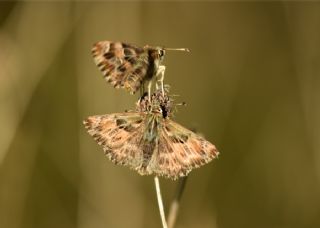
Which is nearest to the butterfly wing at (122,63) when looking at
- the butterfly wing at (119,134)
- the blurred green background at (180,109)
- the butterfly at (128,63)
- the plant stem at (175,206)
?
the butterfly at (128,63)

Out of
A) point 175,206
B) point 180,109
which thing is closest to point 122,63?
point 175,206

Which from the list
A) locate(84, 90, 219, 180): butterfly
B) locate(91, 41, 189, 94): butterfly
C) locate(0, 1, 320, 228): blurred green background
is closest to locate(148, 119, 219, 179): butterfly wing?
locate(84, 90, 219, 180): butterfly

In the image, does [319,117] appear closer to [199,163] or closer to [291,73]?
[291,73]

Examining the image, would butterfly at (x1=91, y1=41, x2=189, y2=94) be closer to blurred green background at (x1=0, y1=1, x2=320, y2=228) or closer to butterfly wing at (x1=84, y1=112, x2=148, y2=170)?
butterfly wing at (x1=84, y1=112, x2=148, y2=170)

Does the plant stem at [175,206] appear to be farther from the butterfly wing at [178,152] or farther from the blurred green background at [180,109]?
the blurred green background at [180,109]

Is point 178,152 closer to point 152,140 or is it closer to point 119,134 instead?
point 152,140

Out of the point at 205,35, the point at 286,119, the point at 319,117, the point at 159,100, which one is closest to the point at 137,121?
the point at 159,100
